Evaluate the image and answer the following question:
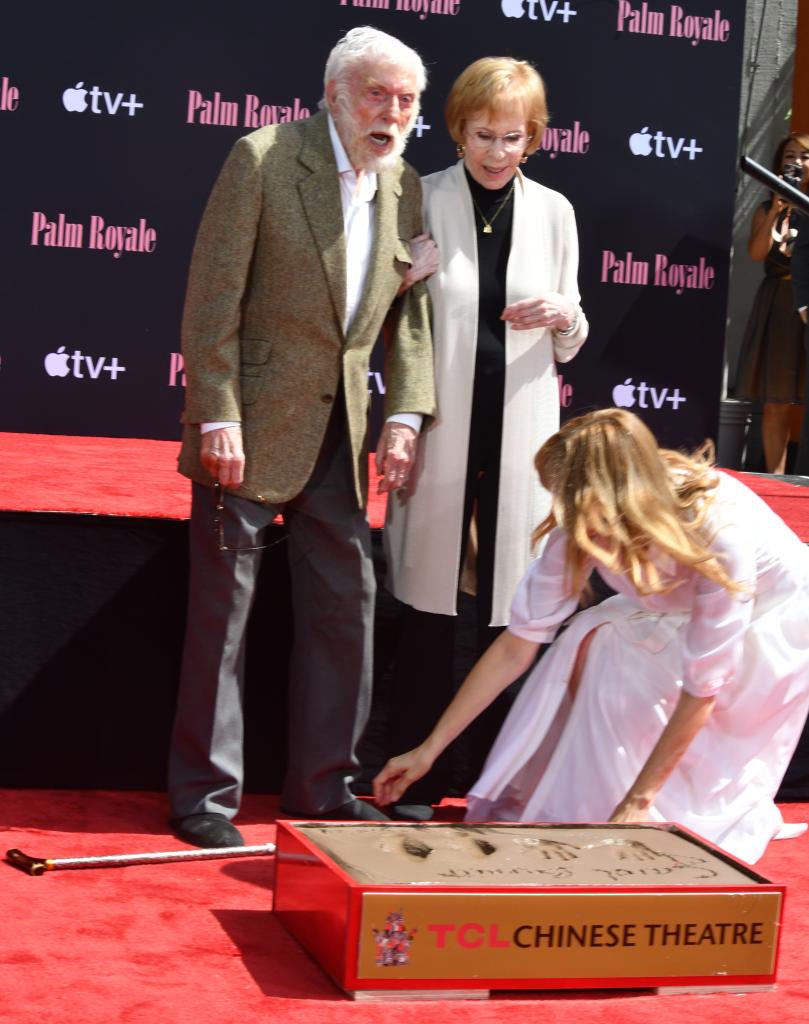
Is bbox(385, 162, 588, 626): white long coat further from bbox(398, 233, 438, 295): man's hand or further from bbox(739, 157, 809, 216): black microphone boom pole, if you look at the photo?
bbox(739, 157, 809, 216): black microphone boom pole

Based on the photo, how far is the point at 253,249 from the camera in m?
3.00

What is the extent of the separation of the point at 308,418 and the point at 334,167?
46 centimetres

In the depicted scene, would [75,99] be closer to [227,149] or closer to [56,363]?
[227,149]

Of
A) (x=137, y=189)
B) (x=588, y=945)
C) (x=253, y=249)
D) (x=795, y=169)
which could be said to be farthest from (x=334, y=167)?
(x=795, y=169)

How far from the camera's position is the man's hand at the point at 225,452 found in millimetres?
2951

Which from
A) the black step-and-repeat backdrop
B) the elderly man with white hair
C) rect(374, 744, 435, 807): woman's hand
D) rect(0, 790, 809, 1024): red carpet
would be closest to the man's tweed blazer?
the elderly man with white hair

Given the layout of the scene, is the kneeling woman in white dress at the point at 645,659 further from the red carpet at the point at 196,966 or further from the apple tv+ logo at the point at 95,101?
the apple tv+ logo at the point at 95,101

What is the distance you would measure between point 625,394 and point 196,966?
3.92 m

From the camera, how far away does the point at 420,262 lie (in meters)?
3.15

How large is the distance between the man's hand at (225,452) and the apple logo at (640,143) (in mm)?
3327

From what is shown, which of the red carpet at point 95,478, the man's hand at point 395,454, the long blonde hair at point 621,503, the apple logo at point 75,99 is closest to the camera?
the long blonde hair at point 621,503

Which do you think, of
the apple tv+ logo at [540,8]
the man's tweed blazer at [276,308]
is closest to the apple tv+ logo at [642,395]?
the apple tv+ logo at [540,8]

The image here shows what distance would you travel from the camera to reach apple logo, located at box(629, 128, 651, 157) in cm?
588

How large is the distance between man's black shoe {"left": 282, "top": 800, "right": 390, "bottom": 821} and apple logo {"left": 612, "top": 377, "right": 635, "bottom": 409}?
9.84 feet
